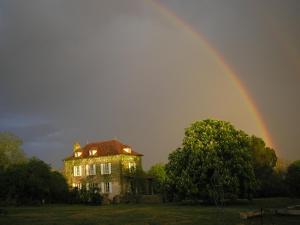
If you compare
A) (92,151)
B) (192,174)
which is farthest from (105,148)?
(192,174)

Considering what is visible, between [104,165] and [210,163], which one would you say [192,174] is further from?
[104,165]

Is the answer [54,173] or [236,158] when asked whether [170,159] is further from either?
[54,173]

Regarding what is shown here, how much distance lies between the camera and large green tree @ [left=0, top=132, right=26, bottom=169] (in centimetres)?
6081

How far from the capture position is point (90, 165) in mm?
72125

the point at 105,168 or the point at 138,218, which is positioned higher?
the point at 105,168

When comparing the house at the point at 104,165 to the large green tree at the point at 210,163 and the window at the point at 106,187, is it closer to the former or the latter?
the window at the point at 106,187

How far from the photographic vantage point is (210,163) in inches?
1881

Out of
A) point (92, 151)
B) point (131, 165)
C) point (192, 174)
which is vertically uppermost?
point (92, 151)

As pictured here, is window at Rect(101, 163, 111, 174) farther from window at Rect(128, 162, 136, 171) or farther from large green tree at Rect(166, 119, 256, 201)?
large green tree at Rect(166, 119, 256, 201)

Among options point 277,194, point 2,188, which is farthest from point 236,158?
point 2,188

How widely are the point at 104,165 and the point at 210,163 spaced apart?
2745 cm

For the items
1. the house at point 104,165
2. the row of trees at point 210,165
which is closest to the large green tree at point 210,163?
the row of trees at point 210,165

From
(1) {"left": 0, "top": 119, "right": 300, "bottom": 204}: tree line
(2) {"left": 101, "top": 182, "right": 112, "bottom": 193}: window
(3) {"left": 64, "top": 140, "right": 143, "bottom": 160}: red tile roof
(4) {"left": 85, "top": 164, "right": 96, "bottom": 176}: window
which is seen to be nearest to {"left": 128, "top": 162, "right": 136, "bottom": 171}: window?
(3) {"left": 64, "top": 140, "right": 143, "bottom": 160}: red tile roof

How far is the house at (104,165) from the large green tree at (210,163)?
18691mm
